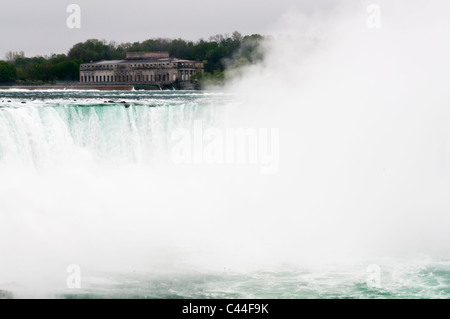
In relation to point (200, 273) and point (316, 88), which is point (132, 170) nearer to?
point (316, 88)

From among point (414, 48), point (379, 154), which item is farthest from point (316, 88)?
point (379, 154)

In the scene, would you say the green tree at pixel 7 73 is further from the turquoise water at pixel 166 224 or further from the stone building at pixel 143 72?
the turquoise water at pixel 166 224

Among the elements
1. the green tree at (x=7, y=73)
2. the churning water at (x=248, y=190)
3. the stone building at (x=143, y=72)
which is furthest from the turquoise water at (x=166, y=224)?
the stone building at (x=143, y=72)

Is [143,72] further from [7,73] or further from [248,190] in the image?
[248,190]

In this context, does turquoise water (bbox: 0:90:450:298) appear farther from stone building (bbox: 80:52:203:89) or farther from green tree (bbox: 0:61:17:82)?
stone building (bbox: 80:52:203:89)
